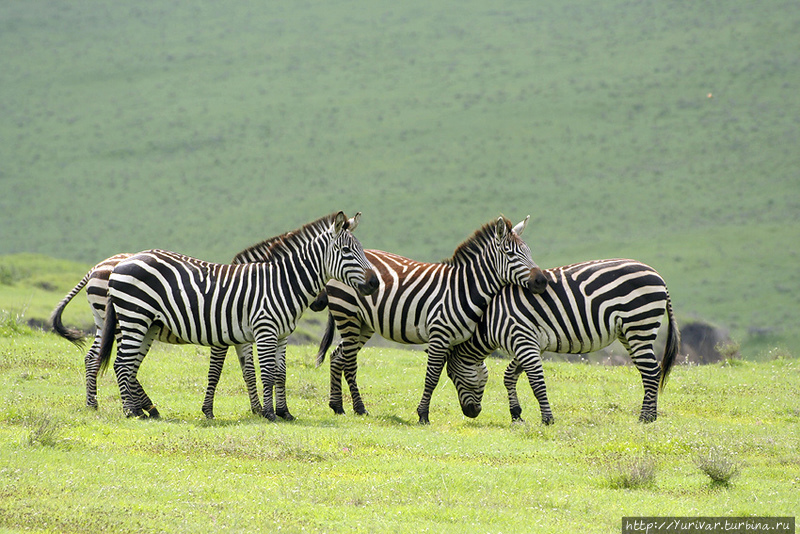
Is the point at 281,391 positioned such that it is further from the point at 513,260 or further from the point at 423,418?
the point at 513,260

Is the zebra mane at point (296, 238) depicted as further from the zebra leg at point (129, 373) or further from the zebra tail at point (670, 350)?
the zebra tail at point (670, 350)

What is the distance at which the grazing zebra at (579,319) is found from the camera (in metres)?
12.8

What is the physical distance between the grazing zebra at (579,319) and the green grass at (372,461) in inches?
27.1

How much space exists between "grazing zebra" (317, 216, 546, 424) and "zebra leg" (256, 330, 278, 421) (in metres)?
1.72

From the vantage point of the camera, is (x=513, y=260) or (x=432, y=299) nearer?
(x=513, y=260)

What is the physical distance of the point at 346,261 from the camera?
12.5m

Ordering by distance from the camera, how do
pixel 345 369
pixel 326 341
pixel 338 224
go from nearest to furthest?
pixel 338 224
pixel 345 369
pixel 326 341

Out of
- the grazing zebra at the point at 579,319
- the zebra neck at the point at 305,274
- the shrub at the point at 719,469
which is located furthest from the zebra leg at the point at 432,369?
the shrub at the point at 719,469

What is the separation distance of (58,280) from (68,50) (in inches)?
2705

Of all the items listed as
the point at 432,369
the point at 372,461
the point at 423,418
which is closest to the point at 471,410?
the point at 423,418

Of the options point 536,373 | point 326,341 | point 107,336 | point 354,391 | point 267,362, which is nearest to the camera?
point 107,336

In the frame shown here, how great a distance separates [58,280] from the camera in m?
37.6

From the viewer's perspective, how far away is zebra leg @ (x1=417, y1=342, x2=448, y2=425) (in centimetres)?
1296

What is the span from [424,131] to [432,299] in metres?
68.0
